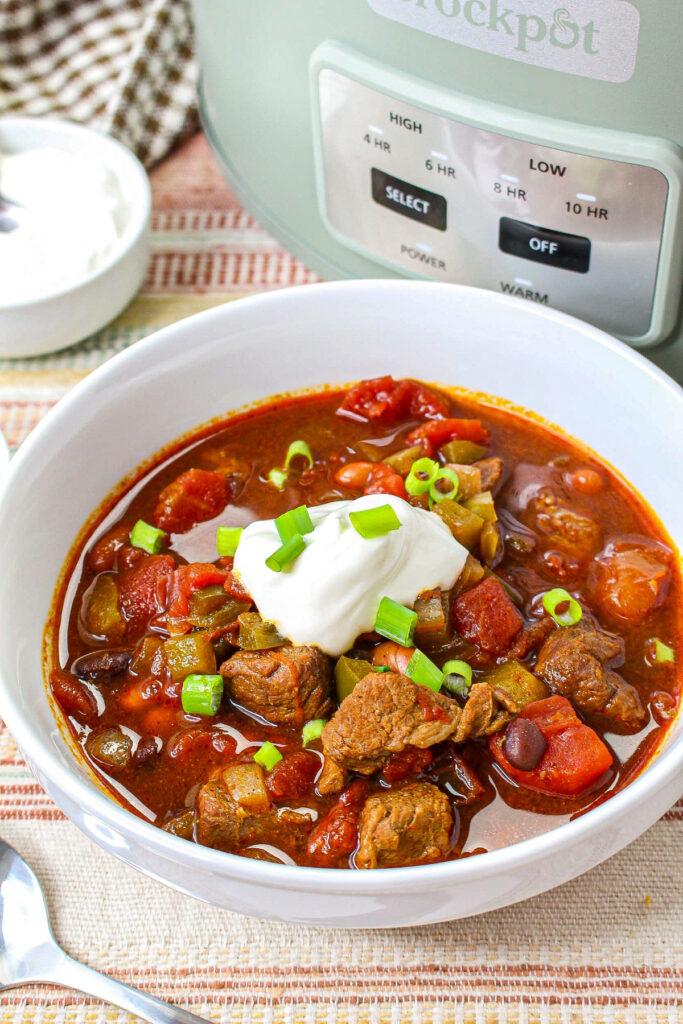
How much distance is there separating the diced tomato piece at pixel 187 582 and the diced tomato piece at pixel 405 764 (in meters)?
0.53

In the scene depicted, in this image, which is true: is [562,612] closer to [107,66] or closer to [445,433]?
[445,433]

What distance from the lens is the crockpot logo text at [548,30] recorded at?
1902 mm

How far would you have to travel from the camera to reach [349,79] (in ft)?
7.73

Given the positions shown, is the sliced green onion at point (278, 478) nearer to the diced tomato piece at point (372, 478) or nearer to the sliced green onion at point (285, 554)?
the diced tomato piece at point (372, 478)

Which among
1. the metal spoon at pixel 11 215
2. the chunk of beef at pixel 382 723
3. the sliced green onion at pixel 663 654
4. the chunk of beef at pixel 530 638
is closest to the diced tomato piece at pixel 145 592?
the chunk of beef at pixel 382 723

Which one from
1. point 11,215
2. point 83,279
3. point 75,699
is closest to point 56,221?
point 11,215

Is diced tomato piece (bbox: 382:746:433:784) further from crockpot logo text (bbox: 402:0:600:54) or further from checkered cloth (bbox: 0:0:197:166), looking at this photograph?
checkered cloth (bbox: 0:0:197:166)

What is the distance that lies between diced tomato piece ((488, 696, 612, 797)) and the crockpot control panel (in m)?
0.96

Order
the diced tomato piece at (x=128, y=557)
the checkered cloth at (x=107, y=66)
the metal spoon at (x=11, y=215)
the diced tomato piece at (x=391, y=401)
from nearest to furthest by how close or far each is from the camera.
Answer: the diced tomato piece at (x=128, y=557), the diced tomato piece at (x=391, y=401), the metal spoon at (x=11, y=215), the checkered cloth at (x=107, y=66)

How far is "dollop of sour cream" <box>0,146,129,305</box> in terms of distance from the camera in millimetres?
2988

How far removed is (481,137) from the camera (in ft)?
7.32

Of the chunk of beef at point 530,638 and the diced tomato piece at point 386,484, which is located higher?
the diced tomato piece at point 386,484

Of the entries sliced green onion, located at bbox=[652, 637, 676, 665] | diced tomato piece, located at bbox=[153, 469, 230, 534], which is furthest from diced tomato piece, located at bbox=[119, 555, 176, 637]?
sliced green onion, located at bbox=[652, 637, 676, 665]

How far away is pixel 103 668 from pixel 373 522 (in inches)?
23.9
